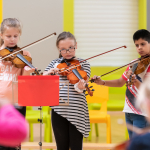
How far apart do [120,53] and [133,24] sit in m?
0.51

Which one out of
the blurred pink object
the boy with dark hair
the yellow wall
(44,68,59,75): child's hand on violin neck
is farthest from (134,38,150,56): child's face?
the yellow wall

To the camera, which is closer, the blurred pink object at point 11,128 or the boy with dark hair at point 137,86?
the blurred pink object at point 11,128

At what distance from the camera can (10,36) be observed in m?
1.63

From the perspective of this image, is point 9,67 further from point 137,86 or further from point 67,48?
point 137,86

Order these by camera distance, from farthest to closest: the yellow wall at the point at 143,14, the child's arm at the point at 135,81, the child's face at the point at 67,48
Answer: the yellow wall at the point at 143,14, the child's face at the point at 67,48, the child's arm at the point at 135,81

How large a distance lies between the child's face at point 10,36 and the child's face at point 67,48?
302mm

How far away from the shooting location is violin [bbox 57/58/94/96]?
1523 millimetres

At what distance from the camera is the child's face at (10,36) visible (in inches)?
63.8

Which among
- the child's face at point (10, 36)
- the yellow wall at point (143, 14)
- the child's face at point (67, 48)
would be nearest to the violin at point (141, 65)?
the child's face at point (67, 48)

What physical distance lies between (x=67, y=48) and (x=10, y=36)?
379mm

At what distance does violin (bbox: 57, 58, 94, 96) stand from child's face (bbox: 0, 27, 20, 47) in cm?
34

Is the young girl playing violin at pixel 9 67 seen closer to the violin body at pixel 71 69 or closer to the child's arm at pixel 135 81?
the violin body at pixel 71 69

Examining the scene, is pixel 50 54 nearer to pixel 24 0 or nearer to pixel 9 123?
pixel 24 0

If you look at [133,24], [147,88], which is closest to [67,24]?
[133,24]
